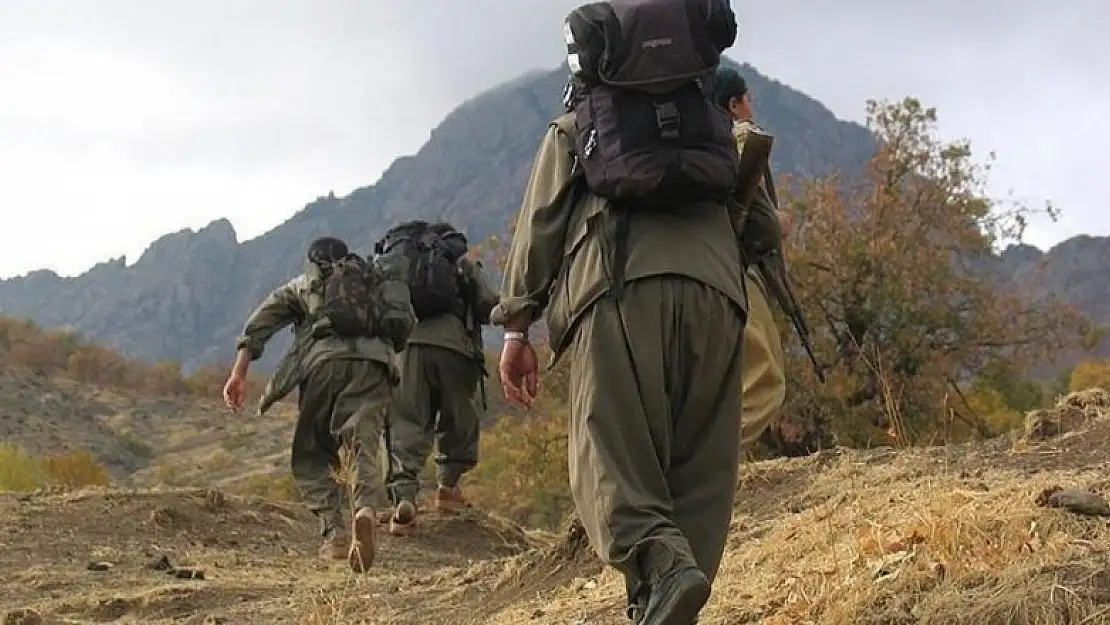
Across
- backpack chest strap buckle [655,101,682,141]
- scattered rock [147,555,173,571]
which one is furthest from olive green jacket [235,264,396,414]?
backpack chest strap buckle [655,101,682,141]

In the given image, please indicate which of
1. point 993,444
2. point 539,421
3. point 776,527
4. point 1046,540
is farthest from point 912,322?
point 1046,540

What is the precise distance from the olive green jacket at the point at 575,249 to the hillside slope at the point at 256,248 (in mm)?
138475

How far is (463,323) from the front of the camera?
8789 millimetres

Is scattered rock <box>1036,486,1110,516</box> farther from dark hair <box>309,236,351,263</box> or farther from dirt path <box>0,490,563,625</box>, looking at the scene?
dark hair <box>309,236,351,263</box>

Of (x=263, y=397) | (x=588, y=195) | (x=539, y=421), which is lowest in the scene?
(x=539, y=421)

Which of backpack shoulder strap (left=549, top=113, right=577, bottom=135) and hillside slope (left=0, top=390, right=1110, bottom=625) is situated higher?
backpack shoulder strap (left=549, top=113, right=577, bottom=135)

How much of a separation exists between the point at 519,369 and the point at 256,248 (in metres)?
179

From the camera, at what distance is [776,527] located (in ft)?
18.3

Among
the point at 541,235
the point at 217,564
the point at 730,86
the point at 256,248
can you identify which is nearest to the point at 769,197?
the point at 541,235

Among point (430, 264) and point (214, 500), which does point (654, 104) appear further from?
point (214, 500)

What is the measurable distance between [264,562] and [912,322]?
11.6 meters

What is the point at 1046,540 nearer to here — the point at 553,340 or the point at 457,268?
the point at 553,340

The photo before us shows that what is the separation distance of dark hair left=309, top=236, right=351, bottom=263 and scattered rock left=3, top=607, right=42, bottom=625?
9.43 ft

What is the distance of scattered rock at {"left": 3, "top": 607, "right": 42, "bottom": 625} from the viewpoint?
5391 millimetres
